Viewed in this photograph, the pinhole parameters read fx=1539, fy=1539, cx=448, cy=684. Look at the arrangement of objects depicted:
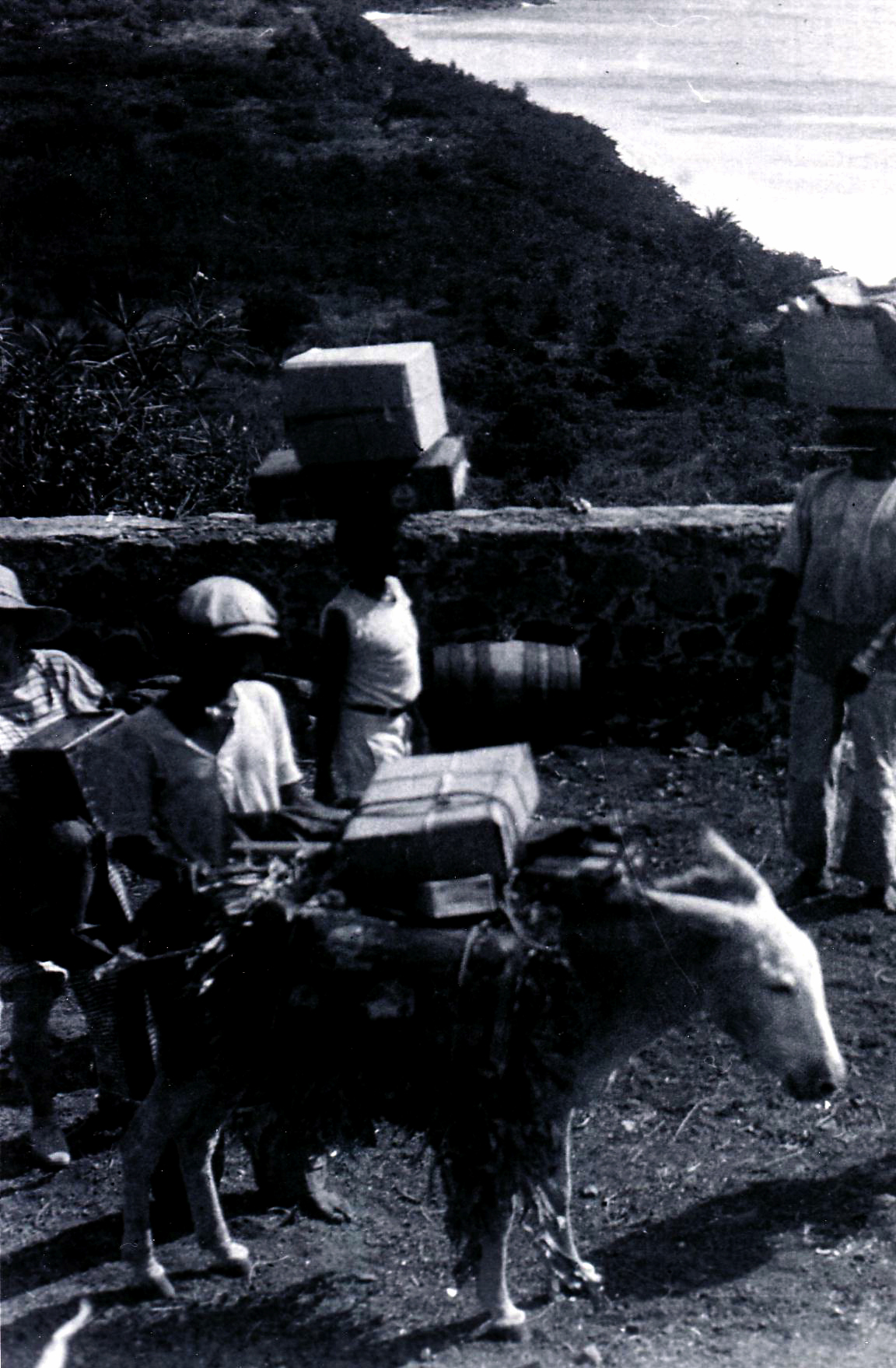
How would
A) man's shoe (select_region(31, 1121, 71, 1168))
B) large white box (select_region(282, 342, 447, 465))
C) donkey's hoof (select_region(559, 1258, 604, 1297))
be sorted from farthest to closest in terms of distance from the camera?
1. large white box (select_region(282, 342, 447, 465))
2. man's shoe (select_region(31, 1121, 71, 1168))
3. donkey's hoof (select_region(559, 1258, 604, 1297))

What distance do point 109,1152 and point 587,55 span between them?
4569 millimetres

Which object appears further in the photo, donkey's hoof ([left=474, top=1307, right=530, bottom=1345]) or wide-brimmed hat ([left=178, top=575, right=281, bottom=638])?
wide-brimmed hat ([left=178, top=575, right=281, bottom=638])

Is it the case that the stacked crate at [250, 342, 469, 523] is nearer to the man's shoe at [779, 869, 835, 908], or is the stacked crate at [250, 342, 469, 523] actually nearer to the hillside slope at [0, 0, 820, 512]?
the man's shoe at [779, 869, 835, 908]

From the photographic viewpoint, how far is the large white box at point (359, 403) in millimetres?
5582

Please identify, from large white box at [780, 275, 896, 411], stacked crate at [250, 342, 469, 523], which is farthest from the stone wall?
large white box at [780, 275, 896, 411]

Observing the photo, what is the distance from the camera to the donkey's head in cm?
369

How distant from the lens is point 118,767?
399 cm

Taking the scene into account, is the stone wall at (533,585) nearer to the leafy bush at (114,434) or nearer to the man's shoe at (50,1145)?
the leafy bush at (114,434)

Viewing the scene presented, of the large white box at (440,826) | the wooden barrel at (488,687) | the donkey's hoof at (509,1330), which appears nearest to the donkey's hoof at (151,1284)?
the donkey's hoof at (509,1330)

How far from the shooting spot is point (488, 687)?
525 cm

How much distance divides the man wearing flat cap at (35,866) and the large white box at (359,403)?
5.00 ft

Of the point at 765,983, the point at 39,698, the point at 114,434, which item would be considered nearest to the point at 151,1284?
the point at 39,698

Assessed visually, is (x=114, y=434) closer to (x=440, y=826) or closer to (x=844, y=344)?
(x=844, y=344)

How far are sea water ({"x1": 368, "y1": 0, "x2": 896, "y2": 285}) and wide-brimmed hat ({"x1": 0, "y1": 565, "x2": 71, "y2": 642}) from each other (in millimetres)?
2931
